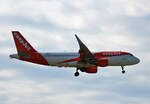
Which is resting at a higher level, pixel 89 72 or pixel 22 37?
pixel 22 37

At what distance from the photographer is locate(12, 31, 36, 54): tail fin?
419 feet

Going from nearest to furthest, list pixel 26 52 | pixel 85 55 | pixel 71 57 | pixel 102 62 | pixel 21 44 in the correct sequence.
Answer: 1. pixel 85 55
2. pixel 26 52
3. pixel 102 62
4. pixel 21 44
5. pixel 71 57

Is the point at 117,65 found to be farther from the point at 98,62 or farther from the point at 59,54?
the point at 59,54

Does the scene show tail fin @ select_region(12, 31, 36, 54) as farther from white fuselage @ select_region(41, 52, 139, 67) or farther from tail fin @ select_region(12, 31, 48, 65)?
white fuselage @ select_region(41, 52, 139, 67)

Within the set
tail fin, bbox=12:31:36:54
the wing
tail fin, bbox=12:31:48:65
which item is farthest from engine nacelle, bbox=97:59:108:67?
tail fin, bbox=12:31:36:54

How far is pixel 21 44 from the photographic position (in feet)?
421

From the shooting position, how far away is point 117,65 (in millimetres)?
130875

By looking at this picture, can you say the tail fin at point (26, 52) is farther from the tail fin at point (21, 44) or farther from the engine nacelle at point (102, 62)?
the engine nacelle at point (102, 62)

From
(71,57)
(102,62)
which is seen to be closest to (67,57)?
(71,57)

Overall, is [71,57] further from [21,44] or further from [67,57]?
[21,44]

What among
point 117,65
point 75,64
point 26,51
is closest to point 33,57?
point 26,51

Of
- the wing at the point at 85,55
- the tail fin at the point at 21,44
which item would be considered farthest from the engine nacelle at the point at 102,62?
the tail fin at the point at 21,44

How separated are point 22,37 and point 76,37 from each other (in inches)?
653

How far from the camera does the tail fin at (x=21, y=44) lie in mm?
127625
